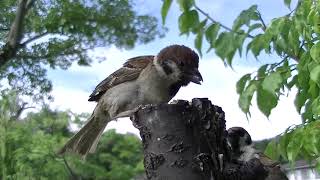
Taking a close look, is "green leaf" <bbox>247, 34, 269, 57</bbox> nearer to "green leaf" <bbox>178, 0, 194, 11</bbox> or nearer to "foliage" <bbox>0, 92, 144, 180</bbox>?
"green leaf" <bbox>178, 0, 194, 11</bbox>

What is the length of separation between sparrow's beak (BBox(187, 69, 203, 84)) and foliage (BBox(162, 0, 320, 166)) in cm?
15

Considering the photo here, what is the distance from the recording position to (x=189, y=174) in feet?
3.90

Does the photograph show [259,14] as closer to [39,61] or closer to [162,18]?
[162,18]

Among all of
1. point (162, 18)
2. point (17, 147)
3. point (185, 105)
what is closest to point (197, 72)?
point (162, 18)

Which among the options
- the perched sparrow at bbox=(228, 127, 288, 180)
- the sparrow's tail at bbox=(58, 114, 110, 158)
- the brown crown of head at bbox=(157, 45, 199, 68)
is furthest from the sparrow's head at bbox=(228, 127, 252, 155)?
the sparrow's tail at bbox=(58, 114, 110, 158)

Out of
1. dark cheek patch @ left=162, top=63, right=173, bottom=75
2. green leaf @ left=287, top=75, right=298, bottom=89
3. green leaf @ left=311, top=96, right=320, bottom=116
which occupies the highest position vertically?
dark cheek patch @ left=162, top=63, right=173, bottom=75

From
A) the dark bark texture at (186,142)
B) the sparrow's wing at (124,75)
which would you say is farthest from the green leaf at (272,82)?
the sparrow's wing at (124,75)

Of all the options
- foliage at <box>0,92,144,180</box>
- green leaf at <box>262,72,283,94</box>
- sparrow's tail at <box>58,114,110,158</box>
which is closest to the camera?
green leaf at <box>262,72,283,94</box>

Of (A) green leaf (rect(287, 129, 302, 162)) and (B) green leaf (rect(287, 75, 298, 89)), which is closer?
(A) green leaf (rect(287, 129, 302, 162))

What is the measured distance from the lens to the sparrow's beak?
1.85 metres

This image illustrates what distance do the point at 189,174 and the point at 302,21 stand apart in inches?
36.5

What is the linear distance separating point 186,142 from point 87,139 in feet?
4.41

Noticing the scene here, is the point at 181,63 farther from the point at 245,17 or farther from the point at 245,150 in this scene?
the point at 245,150

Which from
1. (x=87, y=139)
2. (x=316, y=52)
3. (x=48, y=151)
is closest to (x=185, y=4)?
(x=316, y=52)
